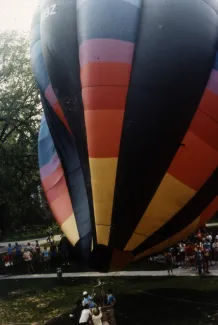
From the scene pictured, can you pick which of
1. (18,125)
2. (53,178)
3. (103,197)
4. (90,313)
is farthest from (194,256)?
(18,125)

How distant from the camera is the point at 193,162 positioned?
7977 millimetres

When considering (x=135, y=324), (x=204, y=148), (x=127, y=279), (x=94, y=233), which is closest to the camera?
(x=94, y=233)

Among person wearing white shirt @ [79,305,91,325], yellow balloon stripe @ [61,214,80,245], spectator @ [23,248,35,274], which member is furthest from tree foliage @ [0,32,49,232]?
yellow balloon stripe @ [61,214,80,245]

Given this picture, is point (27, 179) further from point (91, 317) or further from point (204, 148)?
point (204, 148)

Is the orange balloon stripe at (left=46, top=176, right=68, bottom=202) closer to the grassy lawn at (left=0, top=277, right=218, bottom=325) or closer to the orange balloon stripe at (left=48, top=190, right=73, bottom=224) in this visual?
the orange balloon stripe at (left=48, top=190, right=73, bottom=224)

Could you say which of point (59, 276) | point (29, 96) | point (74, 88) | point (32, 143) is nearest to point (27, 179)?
point (32, 143)

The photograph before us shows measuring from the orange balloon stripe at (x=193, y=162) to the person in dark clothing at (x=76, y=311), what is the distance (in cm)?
564

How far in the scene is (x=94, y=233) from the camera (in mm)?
7430

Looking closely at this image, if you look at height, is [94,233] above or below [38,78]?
below

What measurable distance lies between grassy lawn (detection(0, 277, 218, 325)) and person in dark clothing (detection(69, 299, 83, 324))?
0.53 ft

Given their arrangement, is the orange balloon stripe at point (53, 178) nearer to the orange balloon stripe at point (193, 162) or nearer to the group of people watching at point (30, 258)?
the orange balloon stripe at point (193, 162)

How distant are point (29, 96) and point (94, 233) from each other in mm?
18519

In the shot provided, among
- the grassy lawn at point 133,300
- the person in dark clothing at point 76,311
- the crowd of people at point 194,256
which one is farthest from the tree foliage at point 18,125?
the person in dark clothing at point 76,311

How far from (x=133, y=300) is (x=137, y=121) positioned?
707 centimetres
